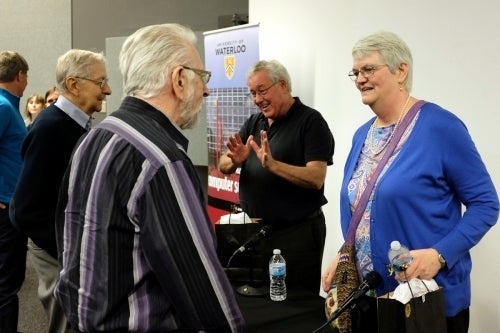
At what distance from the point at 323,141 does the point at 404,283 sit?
3.23 ft

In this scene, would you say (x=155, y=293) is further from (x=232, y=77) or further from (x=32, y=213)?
(x=232, y=77)

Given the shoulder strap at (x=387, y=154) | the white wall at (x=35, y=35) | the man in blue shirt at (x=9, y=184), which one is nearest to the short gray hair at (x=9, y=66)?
the man in blue shirt at (x=9, y=184)

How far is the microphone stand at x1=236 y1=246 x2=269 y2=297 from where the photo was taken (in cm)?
168

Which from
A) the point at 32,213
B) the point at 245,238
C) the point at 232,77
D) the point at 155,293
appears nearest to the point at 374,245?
the point at 245,238

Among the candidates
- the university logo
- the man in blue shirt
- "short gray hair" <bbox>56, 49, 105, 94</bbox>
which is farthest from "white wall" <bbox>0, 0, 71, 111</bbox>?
"short gray hair" <bbox>56, 49, 105, 94</bbox>

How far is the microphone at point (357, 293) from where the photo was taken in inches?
47.4

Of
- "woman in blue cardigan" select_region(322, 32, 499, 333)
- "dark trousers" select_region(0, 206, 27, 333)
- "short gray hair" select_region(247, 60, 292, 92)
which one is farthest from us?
"dark trousers" select_region(0, 206, 27, 333)

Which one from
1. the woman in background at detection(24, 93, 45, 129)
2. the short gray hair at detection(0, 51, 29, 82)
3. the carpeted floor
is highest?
the short gray hair at detection(0, 51, 29, 82)

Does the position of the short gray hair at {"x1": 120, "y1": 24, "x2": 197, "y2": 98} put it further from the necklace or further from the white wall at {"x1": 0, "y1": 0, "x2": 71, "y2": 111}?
the white wall at {"x1": 0, "y1": 0, "x2": 71, "y2": 111}

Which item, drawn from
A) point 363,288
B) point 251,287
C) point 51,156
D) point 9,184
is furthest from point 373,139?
point 9,184

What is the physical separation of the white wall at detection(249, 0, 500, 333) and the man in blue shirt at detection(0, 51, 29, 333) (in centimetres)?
178

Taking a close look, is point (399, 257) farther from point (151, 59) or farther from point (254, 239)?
point (151, 59)

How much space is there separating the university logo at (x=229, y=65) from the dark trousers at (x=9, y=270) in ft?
5.80

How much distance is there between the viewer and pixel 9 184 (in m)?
2.68
